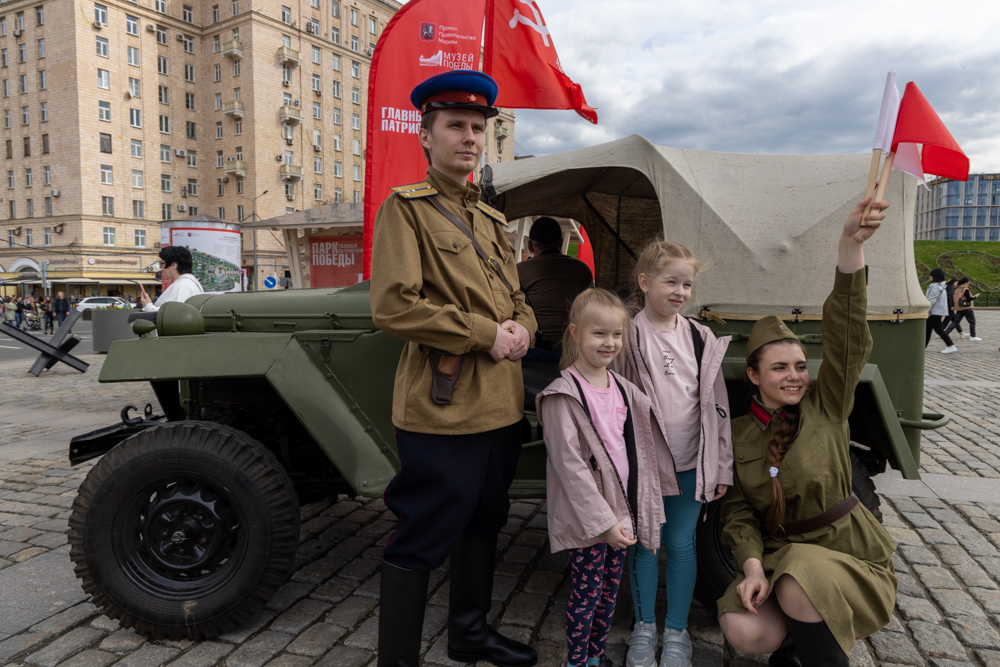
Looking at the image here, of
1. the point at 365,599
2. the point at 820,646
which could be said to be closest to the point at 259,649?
the point at 365,599

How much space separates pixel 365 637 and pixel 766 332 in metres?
2.06

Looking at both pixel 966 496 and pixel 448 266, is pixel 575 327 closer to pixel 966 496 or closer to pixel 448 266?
pixel 448 266

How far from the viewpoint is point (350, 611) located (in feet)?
9.34

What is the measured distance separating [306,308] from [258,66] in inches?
2056

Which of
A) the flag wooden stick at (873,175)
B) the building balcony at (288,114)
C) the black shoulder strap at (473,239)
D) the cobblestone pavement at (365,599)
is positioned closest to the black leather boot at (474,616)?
the cobblestone pavement at (365,599)

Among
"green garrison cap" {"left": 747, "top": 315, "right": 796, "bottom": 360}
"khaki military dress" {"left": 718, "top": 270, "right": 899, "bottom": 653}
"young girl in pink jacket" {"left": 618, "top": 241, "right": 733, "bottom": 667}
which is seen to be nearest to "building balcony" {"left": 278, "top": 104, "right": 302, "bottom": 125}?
"young girl in pink jacket" {"left": 618, "top": 241, "right": 733, "bottom": 667}

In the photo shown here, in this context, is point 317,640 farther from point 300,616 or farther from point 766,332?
point 766,332

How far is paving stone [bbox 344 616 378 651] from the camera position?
8.45 ft

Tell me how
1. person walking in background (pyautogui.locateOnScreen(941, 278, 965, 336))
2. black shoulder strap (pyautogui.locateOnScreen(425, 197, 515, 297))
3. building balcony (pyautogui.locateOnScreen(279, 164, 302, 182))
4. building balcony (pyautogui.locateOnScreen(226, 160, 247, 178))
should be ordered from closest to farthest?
black shoulder strap (pyautogui.locateOnScreen(425, 197, 515, 297))
person walking in background (pyautogui.locateOnScreen(941, 278, 965, 336))
building balcony (pyautogui.locateOnScreen(226, 160, 247, 178))
building balcony (pyautogui.locateOnScreen(279, 164, 302, 182))

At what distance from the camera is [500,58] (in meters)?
5.05

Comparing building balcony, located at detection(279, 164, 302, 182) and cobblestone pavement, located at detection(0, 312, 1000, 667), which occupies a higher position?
building balcony, located at detection(279, 164, 302, 182)

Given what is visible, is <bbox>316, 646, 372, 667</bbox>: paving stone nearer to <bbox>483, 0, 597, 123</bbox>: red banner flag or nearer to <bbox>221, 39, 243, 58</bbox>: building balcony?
<bbox>483, 0, 597, 123</bbox>: red banner flag

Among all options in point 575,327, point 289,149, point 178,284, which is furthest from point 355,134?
point 575,327

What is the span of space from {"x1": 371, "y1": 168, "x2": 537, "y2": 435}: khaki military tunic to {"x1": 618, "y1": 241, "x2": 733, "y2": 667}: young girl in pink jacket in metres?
0.56
